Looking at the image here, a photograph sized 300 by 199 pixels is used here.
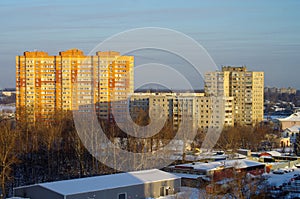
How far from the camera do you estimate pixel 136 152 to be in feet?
35.2

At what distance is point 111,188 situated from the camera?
676 cm

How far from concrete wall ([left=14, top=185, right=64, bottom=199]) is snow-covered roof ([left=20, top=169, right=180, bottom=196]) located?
50 mm

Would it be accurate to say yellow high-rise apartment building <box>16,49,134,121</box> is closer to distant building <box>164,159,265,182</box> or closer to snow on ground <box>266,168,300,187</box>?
distant building <box>164,159,265,182</box>

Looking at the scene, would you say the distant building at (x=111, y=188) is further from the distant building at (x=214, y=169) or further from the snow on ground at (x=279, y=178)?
the snow on ground at (x=279, y=178)

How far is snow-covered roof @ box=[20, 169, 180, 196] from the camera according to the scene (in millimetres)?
6500

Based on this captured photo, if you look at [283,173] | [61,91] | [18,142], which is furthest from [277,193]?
[61,91]

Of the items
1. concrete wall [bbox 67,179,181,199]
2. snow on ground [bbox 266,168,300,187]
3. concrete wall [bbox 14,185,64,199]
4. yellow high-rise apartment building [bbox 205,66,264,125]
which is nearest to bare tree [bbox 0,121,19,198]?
concrete wall [bbox 14,185,64,199]

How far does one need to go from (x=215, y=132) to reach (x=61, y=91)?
5.65 metres

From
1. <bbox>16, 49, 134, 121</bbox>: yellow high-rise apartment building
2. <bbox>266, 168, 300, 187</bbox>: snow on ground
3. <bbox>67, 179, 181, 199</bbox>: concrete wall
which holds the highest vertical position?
<bbox>16, 49, 134, 121</bbox>: yellow high-rise apartment building

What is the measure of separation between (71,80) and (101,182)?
11.3 meters

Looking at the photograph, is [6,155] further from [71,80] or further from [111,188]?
[71,80]

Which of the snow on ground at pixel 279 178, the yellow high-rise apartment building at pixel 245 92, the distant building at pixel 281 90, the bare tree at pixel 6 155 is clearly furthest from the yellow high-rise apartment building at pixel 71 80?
the distant building at pixel 281 90

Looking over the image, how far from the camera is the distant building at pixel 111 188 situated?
6.46 meters

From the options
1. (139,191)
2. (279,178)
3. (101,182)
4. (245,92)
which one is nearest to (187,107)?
(245,92)
